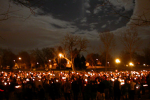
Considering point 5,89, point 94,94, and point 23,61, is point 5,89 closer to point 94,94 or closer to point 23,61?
point 94,94

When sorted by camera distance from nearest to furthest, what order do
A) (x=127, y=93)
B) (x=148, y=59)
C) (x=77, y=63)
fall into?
(x=127, y=93), (x=77, y=63), (x=148, y=59)

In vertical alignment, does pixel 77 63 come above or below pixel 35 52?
below

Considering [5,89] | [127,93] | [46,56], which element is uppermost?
[46,56]

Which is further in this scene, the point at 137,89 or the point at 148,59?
the point at 148,59

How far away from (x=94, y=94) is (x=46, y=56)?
7288cm

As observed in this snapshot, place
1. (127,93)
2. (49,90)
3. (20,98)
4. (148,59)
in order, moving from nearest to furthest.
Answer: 1. (20,98)
2. (127,93)
3. (49,90)
4. (148,59)

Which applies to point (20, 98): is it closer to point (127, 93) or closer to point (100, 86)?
→ point (100, 86)

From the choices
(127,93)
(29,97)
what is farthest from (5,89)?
(127,93)

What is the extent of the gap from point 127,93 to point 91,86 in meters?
2.88

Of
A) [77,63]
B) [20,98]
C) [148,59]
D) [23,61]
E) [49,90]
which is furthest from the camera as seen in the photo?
[23,61]

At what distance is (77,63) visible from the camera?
57281 mm

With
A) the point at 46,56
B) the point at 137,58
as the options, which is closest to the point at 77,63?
the point at 46,56

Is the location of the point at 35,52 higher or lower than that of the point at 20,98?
higher

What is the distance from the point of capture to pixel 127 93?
905cm
